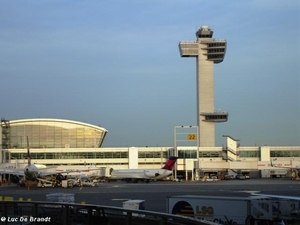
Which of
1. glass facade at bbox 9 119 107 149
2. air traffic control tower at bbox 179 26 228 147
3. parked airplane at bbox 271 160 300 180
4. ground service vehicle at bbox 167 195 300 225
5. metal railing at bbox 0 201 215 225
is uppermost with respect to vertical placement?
air traffic control tower at bbox 179 26 228 147

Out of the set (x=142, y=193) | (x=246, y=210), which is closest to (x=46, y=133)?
(x=142, y=193)

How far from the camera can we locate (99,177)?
109250mm

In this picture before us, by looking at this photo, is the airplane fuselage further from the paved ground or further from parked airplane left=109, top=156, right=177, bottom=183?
the paved ground

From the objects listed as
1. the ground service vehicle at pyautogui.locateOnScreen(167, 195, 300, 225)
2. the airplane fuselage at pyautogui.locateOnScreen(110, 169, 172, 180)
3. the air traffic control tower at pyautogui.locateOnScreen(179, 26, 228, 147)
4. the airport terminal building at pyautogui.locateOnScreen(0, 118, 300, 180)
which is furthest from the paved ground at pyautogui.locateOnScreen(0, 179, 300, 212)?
the air traffic control tower at pyautogui.locateOnScreen(179, 26, 228, 147)

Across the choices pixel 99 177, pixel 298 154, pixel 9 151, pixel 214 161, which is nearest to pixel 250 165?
pixel 214 161

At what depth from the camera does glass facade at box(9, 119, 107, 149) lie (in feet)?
469

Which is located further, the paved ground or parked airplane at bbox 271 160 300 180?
parked airplane at bbox 271 160 300 180

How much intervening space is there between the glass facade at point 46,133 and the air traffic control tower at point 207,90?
37394 millimetres

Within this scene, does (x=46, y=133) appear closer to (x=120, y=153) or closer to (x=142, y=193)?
(x=120, y=153)

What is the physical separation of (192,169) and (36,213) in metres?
106

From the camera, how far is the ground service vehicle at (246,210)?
24.5 metres

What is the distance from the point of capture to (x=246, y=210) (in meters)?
24.9

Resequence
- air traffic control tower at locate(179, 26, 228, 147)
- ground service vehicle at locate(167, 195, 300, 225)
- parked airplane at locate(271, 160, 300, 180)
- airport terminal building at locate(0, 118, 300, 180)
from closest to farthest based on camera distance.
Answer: ground service vehicle at locate(167, 195, 300, 225), parked airplane at locate(271, 160, 300, 180), airport terminal building at locate(0, 118, 300, 180), air traffic control tower at locate(179, 26, 228, 147)

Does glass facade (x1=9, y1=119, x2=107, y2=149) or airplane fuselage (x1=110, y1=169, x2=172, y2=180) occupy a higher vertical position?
glass facade (x1=9, y1=119, x2=107, y2=149)
